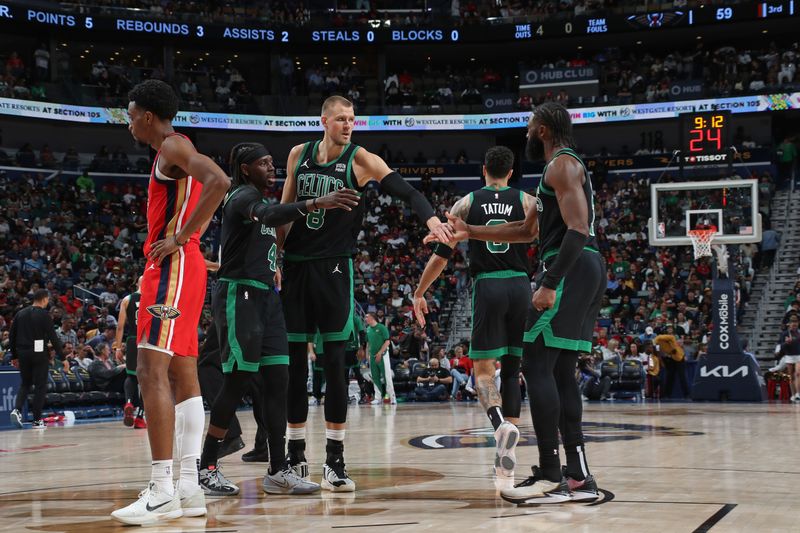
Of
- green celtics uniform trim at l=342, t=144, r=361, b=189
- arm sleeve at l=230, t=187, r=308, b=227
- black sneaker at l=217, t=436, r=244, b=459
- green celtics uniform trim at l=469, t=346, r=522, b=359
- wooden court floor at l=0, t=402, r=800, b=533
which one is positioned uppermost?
green celtics uniform trim at l=342, t=144, r=361, b=189

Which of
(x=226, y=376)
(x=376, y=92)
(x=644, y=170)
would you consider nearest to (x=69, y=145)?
(x=376, y=92)

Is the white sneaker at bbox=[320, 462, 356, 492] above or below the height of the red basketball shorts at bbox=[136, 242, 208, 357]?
below

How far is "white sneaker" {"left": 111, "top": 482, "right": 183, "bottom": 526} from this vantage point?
4633 mm

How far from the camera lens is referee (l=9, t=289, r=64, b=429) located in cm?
1348

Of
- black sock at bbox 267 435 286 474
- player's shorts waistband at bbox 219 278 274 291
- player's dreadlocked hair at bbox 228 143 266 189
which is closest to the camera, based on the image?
black sock at bbox 267 435 286 474

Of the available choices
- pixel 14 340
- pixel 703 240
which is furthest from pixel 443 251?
pixel 703 240

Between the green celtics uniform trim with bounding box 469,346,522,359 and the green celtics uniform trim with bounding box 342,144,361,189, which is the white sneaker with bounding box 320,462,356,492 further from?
the green celtics uniform trim with bounding box 342,144,361,189

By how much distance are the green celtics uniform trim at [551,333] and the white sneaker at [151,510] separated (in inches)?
83.4

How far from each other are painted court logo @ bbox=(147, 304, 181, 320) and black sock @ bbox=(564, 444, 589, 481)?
2318mm

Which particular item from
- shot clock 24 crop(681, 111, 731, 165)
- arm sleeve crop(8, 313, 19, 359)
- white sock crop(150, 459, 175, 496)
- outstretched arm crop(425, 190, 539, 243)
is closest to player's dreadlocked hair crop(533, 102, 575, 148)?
outstretched arm crop(425, 190, 539, 243)

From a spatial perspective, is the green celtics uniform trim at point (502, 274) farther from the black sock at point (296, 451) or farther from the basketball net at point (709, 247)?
the basketball net at point (709, 247)

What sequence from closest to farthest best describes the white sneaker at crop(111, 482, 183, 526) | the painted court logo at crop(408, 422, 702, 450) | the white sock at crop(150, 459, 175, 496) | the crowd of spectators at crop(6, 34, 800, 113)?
the white sneaker at crop(111, 482, 183, 526)
the white sock at crop(150, 459, 175, 496)
the painted court logo at crop(408, 422, 702, 450)
the crowd of spectators at crop(6, 34, 800, 113)

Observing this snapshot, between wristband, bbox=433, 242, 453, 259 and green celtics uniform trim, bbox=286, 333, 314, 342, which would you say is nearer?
green celtics uniform trim, bbox=286, 333, 314, 342

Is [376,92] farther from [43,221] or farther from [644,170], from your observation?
[43,221]
